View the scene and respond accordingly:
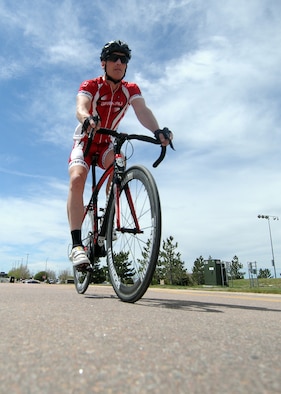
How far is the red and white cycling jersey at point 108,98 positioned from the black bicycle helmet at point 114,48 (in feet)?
0.95

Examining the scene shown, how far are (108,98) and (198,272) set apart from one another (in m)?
55.6

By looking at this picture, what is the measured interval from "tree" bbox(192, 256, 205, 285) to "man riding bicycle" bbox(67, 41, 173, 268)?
49979 millimetres

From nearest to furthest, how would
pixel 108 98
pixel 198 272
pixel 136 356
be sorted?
pixel 136 356 → pixel 108 98 → pixel 198 272

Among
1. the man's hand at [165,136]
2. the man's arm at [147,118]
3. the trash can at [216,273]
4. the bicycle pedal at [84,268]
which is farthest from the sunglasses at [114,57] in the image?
the trash can at [216,273]

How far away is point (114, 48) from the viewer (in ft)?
12.6

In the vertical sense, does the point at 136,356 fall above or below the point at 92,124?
below

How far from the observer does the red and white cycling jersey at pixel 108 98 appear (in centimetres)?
395

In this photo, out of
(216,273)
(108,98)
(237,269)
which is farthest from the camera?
(237,269)

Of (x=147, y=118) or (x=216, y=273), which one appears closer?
(x=147, y=118)

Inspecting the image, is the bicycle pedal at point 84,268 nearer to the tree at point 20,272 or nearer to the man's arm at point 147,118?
the man's arm at point 147,118

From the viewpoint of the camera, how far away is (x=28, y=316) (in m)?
1.94

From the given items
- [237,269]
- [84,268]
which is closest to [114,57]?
[84,268]

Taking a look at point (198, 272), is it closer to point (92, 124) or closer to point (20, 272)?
point (92, 124)

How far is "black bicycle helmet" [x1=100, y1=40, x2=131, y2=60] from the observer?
12.6 feet
